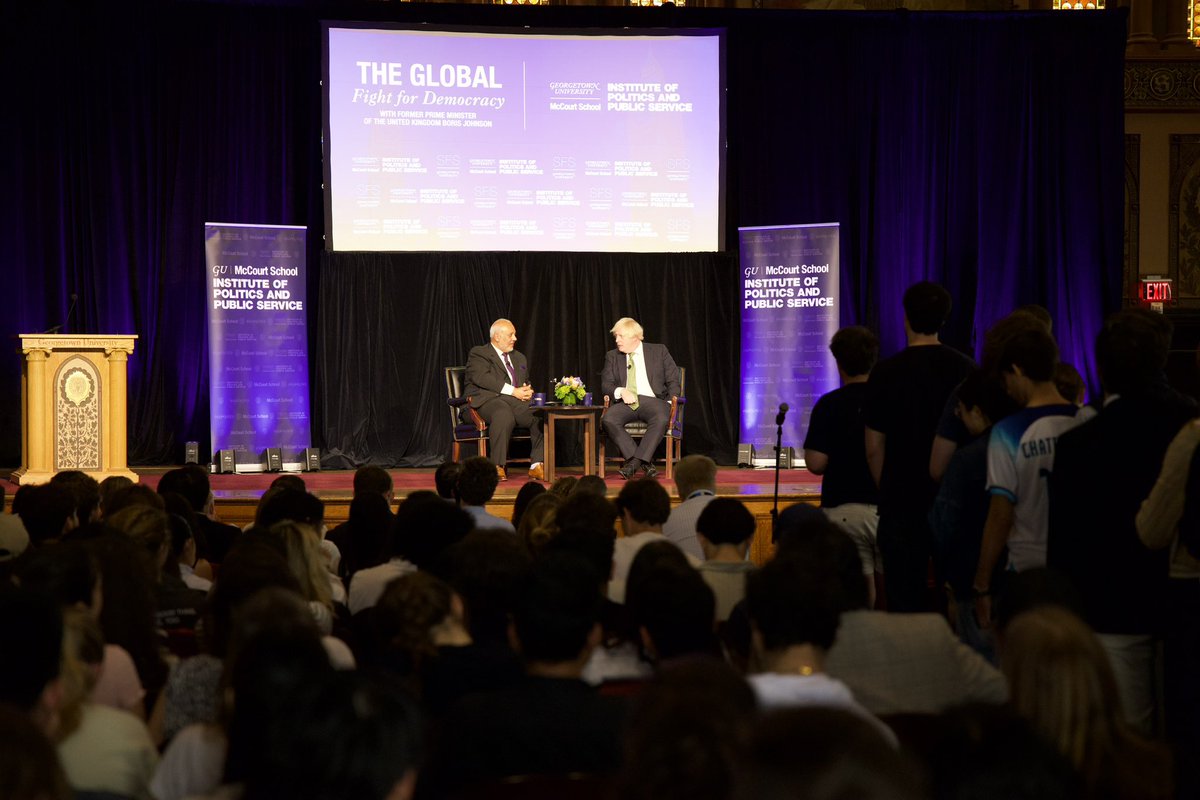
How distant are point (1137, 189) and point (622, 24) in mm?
5348

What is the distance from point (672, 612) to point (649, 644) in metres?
0.10

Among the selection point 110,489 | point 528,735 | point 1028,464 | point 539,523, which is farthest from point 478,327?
point 528,735

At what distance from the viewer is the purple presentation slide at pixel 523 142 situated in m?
10.3

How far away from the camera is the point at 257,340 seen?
10.1m

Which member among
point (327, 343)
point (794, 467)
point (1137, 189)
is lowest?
point (794, 467)

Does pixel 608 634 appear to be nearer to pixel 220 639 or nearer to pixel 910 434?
pixel 220 639

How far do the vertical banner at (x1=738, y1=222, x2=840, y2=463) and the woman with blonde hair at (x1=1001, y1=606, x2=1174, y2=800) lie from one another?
8.59 metres

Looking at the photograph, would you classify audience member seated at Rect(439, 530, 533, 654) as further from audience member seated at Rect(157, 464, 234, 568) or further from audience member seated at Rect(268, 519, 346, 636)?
audience member seated at Rect(157, 464, 234, 568)

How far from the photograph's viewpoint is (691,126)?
10562mm

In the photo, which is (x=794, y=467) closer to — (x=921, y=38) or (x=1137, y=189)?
(x=921, y=38)

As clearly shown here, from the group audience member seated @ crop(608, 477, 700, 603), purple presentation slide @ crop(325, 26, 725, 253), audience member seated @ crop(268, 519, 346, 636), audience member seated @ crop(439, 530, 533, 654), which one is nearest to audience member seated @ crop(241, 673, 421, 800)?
audience member seated @ crop(439, 530, 533, 654)

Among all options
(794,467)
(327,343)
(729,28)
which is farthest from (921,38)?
(327,343)

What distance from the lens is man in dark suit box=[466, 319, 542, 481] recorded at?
31.4 ft

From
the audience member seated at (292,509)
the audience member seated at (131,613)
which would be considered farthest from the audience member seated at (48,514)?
the audience member seated at (131,613)
